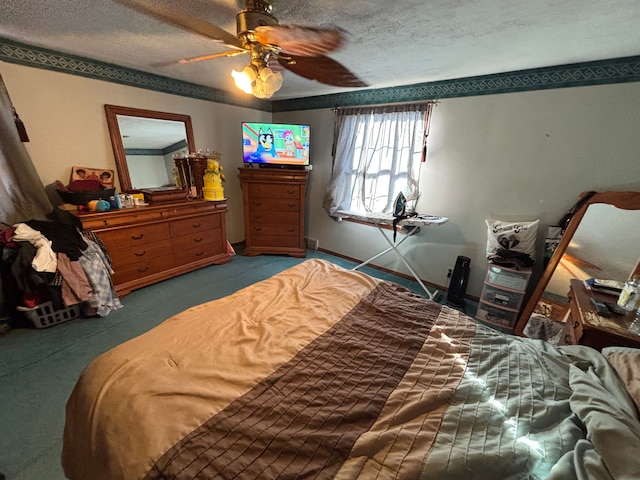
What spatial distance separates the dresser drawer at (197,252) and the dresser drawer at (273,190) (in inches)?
32.2

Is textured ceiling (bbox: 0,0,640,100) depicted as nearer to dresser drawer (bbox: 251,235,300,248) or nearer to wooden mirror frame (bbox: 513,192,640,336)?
wooden mirror frame (bbox: 513,192,640,336)

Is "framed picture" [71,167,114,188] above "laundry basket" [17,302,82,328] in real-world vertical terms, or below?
above

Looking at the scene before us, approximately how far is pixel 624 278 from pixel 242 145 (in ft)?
13.3

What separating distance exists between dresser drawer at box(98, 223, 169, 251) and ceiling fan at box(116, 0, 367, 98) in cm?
175

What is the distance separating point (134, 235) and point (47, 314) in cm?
88

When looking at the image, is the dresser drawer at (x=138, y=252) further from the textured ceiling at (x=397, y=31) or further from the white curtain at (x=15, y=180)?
the textured ceiling at (x=397, y=31)

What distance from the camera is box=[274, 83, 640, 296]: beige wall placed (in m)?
1.91

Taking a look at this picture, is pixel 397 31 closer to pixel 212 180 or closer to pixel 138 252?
pixel 212 180

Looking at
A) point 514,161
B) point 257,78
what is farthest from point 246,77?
point 514,161

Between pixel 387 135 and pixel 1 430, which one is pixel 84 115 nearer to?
pixel 1 430

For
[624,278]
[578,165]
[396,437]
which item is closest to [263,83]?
[396,437]

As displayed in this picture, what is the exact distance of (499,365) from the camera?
3.29ft

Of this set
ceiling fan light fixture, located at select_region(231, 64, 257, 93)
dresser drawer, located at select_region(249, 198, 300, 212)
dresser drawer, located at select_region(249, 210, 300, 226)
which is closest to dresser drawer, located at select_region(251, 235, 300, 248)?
dresser drawer, located at select_region(249, 210, 300, 226)

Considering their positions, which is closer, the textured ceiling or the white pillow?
the textured ceiling
